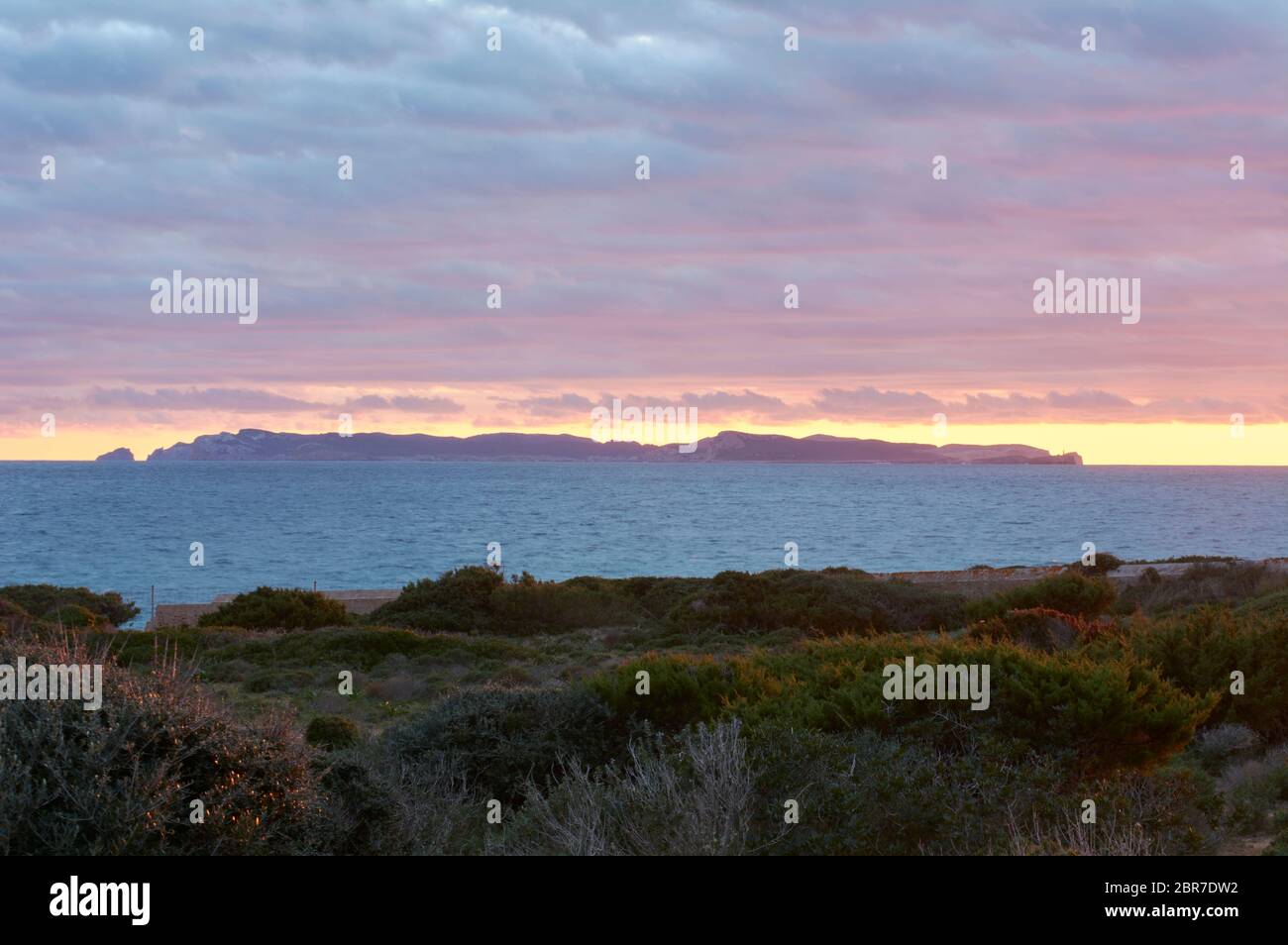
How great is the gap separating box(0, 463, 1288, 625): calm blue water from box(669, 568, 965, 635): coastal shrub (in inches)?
1385

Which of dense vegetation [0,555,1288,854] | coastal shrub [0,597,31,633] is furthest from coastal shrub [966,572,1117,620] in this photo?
coastal shrub [0,597,31,633]

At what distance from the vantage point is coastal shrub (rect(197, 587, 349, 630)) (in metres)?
31.6

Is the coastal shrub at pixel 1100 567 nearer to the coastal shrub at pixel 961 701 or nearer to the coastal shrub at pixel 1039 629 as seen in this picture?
the coastal shrub at pixel 1039 629

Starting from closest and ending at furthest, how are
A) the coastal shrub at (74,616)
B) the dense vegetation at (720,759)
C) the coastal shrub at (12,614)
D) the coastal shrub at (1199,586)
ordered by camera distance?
the dense vegetation at (720,759), the coastal shrub at (12,614), the coastal shrub at (1199,586), the coastal shrub at (74,616)

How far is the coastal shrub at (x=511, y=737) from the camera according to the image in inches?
420

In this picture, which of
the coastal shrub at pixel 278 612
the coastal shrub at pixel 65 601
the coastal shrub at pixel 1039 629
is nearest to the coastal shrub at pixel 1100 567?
the coastal shrub at pixel 1039 629

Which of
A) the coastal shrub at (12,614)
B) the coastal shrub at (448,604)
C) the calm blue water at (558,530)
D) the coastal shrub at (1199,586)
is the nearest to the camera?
the coastal shrub at (12,614)

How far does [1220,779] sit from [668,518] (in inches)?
3952

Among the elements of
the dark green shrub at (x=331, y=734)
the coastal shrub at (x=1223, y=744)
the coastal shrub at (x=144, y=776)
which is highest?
the coastal shrub at (x=144, y=776)

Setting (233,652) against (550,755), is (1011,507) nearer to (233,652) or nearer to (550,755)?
(233,652)

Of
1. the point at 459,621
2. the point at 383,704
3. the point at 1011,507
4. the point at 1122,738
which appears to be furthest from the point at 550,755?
the point at 1011,507

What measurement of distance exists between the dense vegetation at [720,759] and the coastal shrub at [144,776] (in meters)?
0.01

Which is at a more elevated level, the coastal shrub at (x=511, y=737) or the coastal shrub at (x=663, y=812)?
the coastal shrub at (x=663, y=812)
